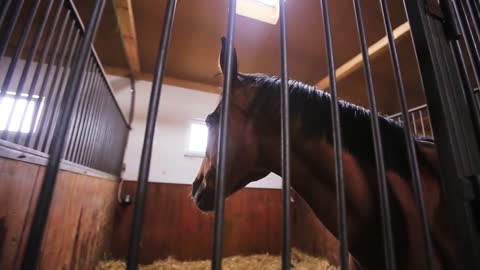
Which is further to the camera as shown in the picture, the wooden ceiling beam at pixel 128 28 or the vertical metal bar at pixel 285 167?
the wooden ceiling beam at pixel 128 28

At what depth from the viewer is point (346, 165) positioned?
2.33 feet

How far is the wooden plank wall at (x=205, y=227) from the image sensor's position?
267cm

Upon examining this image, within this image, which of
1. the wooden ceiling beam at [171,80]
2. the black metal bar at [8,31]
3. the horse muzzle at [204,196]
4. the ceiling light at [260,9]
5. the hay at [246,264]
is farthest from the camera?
the wooden ceiling beam at [171,80]

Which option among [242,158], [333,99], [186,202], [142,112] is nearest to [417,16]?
[333,99]

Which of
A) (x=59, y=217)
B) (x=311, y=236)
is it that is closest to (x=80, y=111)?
(x=59, y=217)

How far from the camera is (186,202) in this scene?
9.55 ft

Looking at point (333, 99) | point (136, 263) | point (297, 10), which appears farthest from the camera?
point (297, 10)

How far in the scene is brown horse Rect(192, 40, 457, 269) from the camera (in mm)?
642

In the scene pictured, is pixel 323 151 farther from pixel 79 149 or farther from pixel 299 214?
pixel 299 214

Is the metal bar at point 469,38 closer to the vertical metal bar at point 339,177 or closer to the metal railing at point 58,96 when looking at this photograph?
the vertical metal bar at point 339,177

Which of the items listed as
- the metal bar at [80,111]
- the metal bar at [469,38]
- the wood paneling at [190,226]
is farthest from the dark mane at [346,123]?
the wood paneling at [190,226]

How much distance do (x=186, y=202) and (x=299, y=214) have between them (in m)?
1.61

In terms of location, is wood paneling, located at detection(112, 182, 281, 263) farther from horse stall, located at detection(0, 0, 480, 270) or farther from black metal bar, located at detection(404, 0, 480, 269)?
black metal bar, located at detection(404, 0, 480, 269)

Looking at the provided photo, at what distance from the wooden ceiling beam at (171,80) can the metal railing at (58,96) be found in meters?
0.86
